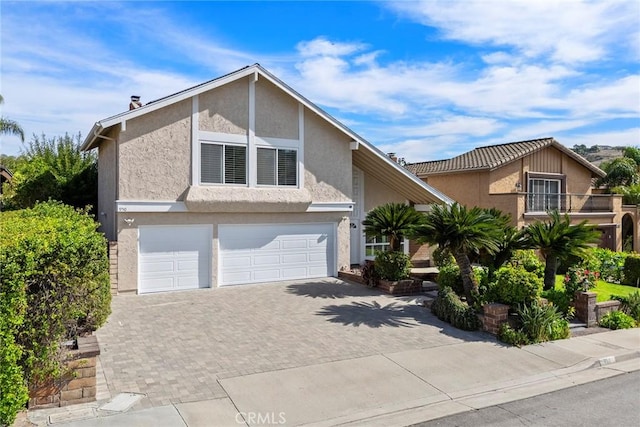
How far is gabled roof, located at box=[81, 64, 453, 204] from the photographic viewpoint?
1351 cm

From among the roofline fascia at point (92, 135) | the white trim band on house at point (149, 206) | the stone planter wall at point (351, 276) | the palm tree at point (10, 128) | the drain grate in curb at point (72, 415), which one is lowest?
the drain grate in curb at point (72, 415)

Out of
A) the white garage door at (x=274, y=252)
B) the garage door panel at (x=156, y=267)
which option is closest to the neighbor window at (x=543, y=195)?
the white garage door at (x=274, y=252)

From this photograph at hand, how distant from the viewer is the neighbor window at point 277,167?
15500mm

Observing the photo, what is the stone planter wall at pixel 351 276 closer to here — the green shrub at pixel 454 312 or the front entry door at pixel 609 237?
the green shrub at pixel 454 312

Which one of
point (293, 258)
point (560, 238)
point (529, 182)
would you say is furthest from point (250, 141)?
point (529, 182)

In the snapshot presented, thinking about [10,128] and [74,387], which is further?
[10,128]

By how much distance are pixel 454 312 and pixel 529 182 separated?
16.3m

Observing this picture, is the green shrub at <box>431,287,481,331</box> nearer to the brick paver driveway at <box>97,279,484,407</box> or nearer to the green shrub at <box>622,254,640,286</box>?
the brick paver driveway at <box>97,279,484,407</box>

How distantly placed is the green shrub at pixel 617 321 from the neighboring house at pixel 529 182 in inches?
406

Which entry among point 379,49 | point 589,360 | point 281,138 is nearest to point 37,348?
point 589,360

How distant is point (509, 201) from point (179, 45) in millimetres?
16681

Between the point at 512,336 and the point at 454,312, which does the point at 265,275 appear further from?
the point at 512,336

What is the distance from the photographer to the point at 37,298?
5992mm

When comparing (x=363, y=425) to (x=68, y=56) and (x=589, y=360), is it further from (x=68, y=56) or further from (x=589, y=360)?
(x=68, y=56)
